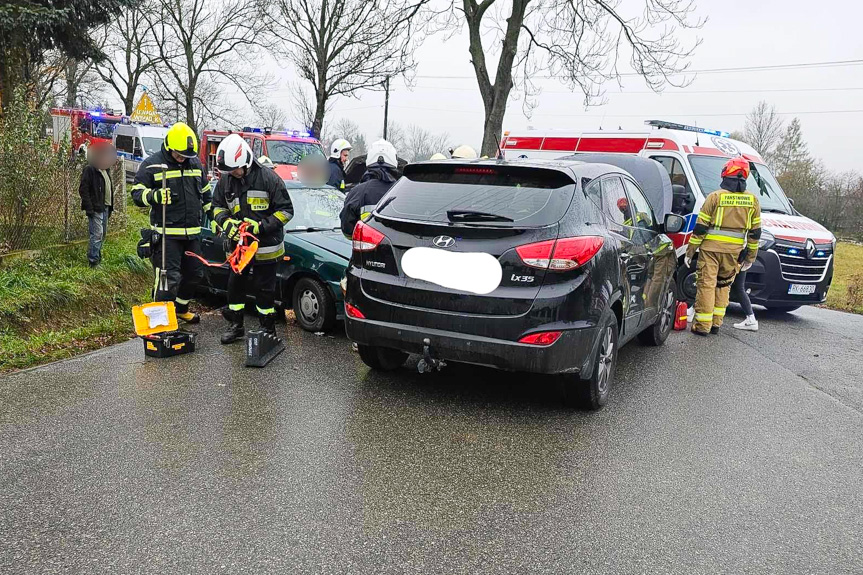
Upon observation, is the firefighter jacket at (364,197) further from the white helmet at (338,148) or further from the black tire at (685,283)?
the black tire at (685,283)

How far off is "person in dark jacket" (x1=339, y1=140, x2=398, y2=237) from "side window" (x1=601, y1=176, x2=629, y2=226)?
197cm

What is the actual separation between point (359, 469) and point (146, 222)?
365 inches

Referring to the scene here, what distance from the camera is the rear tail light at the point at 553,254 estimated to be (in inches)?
161

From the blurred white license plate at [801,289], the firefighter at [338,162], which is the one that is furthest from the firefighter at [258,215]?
the blurred white license plate at [801,289]

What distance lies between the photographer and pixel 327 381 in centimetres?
516

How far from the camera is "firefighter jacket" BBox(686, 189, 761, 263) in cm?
759

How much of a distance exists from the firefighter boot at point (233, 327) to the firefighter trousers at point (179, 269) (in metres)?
0.64

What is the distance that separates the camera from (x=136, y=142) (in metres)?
19.7

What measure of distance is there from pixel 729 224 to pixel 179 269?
19.7 feet

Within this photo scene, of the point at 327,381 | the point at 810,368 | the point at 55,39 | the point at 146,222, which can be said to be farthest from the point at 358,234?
the point at 55,39

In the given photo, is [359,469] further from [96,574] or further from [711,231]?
[711,231]

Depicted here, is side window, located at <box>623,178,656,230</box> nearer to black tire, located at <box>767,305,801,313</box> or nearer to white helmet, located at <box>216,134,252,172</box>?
white helmet, located at <box>216,134,252,172</box>

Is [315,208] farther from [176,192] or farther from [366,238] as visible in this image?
[366,238]

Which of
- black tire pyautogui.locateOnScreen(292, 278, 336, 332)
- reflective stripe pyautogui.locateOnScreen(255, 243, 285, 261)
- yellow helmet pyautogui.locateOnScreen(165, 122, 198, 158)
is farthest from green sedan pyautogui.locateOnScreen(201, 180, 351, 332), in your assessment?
yellow helmet pyautogui.locateOnScreen(165, 122, 198, 158)
